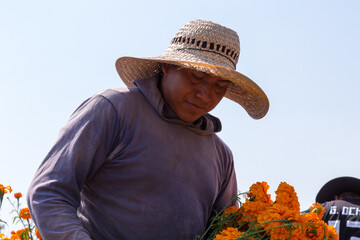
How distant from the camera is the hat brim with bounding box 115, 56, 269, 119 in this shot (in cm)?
225

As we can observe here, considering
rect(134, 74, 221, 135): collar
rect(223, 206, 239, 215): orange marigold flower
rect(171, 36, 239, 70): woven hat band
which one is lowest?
rect(223, 206, 239, 215): orange marigold flower

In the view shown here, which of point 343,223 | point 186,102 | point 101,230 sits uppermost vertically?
point 186,102

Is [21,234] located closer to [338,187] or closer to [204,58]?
[204,58]

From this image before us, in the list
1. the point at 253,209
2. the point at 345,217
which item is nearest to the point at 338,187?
the point at 345,217

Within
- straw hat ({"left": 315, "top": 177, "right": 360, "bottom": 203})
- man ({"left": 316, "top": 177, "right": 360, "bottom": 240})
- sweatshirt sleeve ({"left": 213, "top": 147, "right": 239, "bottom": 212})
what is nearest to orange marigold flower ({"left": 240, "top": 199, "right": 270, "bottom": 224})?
sweatshirt sleeve ({"left": 213, "top": 147, "right": 239, "bottom": 212})

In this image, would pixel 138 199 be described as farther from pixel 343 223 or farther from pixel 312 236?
pixel 343 223

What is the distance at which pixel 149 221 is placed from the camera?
2.14 m

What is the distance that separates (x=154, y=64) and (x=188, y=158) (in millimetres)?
482

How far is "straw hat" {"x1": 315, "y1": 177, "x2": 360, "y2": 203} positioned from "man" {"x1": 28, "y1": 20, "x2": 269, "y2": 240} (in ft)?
11.8

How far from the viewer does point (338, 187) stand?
5844 mm

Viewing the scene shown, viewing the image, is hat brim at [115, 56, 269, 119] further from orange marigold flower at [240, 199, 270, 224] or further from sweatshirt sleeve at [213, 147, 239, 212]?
orange marigold flower at [240, 199, 270, 224]

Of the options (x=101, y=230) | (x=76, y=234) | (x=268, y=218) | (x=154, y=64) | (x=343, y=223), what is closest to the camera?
(x=76, y=234)

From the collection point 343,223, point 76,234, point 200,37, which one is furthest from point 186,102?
point 343,223

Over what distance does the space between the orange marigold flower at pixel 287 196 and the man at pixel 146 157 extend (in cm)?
35
